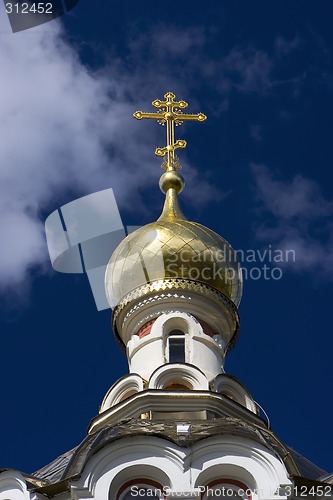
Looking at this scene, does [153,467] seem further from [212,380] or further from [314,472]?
[212,380]

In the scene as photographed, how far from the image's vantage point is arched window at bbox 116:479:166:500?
17.3m

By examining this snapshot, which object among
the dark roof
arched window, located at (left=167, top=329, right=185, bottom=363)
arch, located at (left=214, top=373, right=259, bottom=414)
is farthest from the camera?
arched window, located at (left=167, top=329, right=185, bottom=363)

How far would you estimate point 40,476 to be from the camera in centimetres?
1866

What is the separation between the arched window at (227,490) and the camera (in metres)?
17.3

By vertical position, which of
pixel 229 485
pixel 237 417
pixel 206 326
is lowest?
pixel 229 485

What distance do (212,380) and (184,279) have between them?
1.40m

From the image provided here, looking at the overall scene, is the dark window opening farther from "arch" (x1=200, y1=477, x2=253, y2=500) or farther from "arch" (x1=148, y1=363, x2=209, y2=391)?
"arch" (x1=200, y1=477, x2=253, y2=500)

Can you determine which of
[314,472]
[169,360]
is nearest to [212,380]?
[169,360]

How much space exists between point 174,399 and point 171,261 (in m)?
2.39

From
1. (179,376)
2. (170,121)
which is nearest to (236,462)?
(179,376)

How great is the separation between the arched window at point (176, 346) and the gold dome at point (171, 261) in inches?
21.2

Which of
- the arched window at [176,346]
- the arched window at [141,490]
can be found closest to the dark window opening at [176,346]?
the arched window at [176,346]

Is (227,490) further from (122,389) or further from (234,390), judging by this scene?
(122,389)

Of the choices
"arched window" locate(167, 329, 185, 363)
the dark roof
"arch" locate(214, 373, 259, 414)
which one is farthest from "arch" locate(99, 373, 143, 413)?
the dark roof
